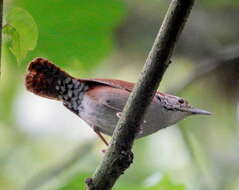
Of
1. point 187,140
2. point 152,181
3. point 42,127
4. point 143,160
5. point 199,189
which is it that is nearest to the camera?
point 152,181

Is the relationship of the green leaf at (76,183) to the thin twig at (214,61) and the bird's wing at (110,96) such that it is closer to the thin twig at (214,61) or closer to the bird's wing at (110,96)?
the bird's wing at (110,96)

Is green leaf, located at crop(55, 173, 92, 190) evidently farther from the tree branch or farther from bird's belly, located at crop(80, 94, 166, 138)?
the tree branch

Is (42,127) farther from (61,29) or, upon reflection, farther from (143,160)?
(61,29)

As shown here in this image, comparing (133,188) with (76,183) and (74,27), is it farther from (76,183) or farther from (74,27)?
(74,27)

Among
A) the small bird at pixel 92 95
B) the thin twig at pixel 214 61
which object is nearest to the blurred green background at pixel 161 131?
the thin twig at pixel 214 61

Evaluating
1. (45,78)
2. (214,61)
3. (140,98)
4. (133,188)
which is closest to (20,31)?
(140,98)

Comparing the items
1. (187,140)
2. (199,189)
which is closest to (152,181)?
(187,140)

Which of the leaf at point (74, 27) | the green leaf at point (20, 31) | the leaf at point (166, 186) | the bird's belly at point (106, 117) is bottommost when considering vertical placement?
the leaf at point (166, 186)
